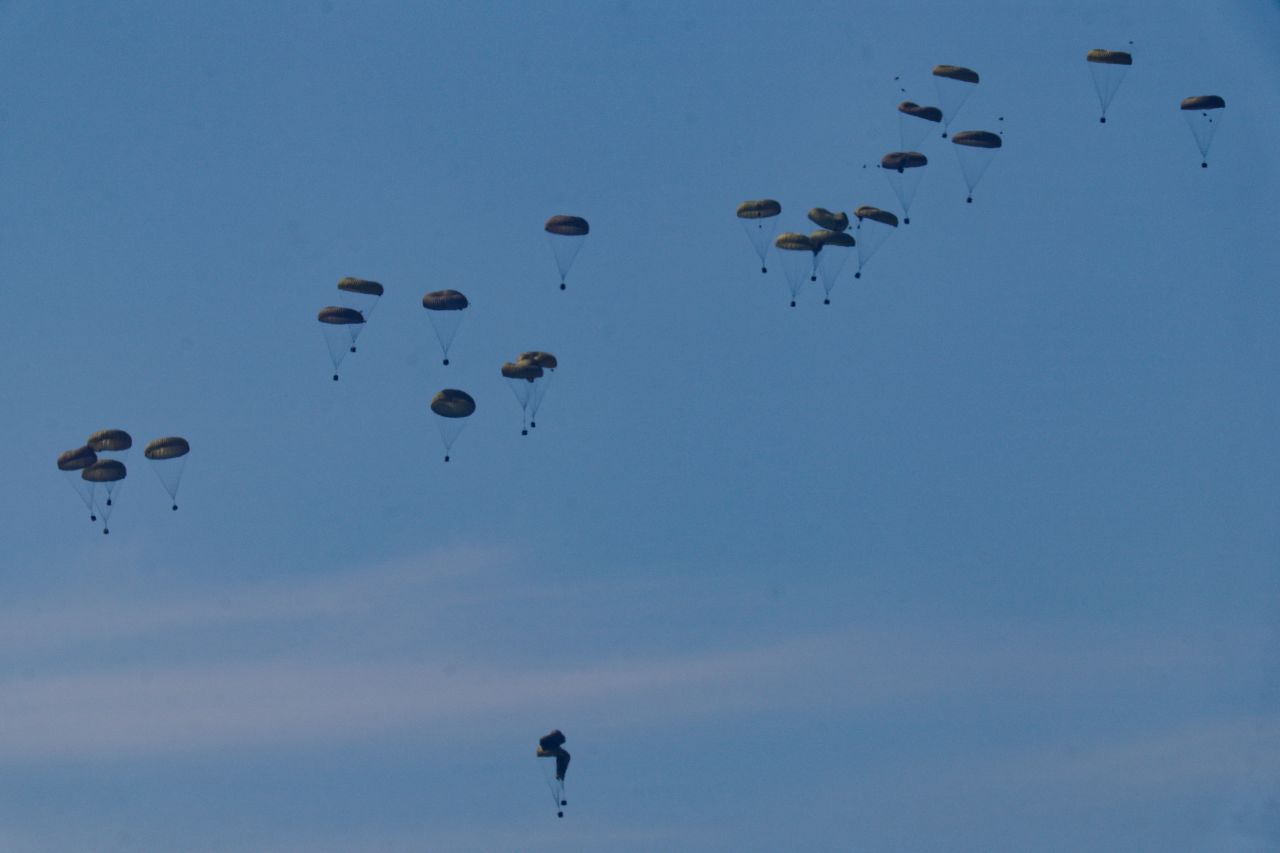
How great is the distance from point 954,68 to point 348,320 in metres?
32.7

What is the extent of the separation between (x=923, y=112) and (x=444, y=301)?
25.7 meters

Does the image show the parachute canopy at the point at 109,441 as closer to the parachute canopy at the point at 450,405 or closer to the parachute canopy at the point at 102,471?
the parachute canopy at the point at 102,471

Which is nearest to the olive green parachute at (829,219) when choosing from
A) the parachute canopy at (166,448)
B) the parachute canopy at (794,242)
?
the parachute canopy at (794,242)

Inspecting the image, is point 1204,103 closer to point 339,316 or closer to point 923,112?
point 923,112

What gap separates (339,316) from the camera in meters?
106

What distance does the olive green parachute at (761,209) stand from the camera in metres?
107

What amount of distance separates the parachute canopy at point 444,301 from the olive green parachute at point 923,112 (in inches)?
949

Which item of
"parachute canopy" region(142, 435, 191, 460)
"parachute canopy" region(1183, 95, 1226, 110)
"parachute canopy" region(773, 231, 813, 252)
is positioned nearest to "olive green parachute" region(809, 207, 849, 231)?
"parachute canopy" region(773, 231, 813, 252)

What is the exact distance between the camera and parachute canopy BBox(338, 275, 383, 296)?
105 meters

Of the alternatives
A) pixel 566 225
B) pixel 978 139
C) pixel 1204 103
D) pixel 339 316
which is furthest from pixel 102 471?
pixel 1204 103

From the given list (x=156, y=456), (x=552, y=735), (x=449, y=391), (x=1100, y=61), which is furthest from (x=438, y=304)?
(x=1100, y=61)

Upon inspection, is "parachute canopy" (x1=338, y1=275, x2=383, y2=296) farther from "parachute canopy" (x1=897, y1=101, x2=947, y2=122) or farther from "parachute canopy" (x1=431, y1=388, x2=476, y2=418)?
"parachute canopy" (x1=897, y1=101, x2=947, y2=122)

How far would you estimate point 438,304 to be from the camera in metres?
106

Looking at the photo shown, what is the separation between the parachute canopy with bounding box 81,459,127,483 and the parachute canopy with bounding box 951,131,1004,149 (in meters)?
44.3
